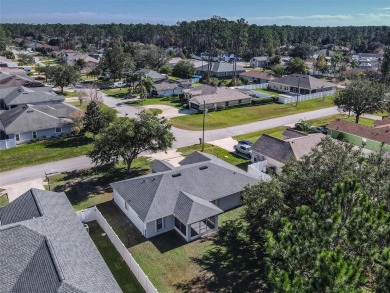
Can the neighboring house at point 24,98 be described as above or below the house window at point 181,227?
above

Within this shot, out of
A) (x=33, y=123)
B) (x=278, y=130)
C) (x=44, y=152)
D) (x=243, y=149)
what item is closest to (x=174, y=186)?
(x=243, y=149)

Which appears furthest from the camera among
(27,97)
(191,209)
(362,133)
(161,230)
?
(27,97)

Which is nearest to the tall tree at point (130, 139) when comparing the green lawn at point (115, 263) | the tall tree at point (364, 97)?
the green lawn at point (115, 263)

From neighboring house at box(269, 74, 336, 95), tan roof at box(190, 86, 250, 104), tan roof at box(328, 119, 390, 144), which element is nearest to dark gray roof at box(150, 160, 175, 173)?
tan roof at box(328, 119, 390, 144)

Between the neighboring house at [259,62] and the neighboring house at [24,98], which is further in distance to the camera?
the neighboring house at [259,62]

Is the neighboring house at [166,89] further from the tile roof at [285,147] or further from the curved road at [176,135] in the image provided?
the tile roof at [285,147]

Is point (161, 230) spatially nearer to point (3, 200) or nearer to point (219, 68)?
point (3, 200)

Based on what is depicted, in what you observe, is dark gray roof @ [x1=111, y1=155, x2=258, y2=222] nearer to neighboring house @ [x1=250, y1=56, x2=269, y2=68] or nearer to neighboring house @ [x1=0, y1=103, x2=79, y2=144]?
neighboring house @ [x1=0, y1=103, x2=79, y2=144]
